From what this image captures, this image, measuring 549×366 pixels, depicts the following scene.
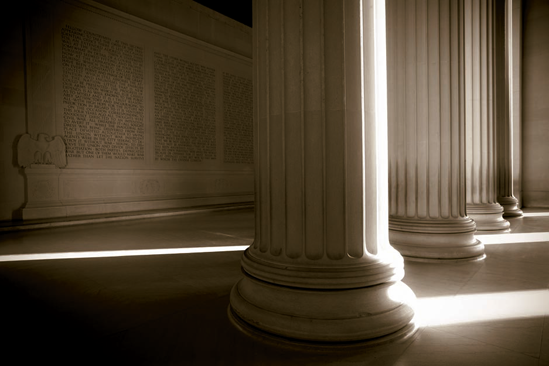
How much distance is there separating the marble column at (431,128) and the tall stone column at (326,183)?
2.75 m

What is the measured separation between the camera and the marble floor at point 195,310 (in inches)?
103

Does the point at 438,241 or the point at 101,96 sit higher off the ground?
the point at 101,96

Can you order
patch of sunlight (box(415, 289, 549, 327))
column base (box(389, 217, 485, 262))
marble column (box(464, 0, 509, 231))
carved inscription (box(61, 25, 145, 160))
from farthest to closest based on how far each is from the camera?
carved inscription (box(61, 25, 145, 160))
marble column (box(464, 0, 509, 231))
column base (box(389, 217, 485, 262))
patch of sunlight (box(415, 289, 549, 327))

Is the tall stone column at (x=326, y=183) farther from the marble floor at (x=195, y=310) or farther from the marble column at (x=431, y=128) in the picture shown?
the marble column at (x=431, y=128)

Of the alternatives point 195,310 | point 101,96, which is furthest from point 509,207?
point 101,96

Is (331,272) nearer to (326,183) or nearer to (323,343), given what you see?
(323,343)

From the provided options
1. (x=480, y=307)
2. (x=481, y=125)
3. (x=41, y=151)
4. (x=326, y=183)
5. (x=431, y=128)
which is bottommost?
(x=480, y=307)

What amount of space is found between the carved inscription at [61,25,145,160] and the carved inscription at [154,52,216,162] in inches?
29.6

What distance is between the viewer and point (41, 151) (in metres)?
10.5

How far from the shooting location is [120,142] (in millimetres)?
12336

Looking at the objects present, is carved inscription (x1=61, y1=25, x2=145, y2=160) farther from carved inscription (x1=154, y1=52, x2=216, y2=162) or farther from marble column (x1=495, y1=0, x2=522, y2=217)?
marble column (x1=495, y1=0, x2=522, y2=217)

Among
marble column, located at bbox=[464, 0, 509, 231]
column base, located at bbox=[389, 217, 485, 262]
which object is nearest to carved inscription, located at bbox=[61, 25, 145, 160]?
column base, located at bbox=[389, 217, 485, 262]

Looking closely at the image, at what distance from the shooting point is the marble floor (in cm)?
261

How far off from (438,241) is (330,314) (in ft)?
10.8
